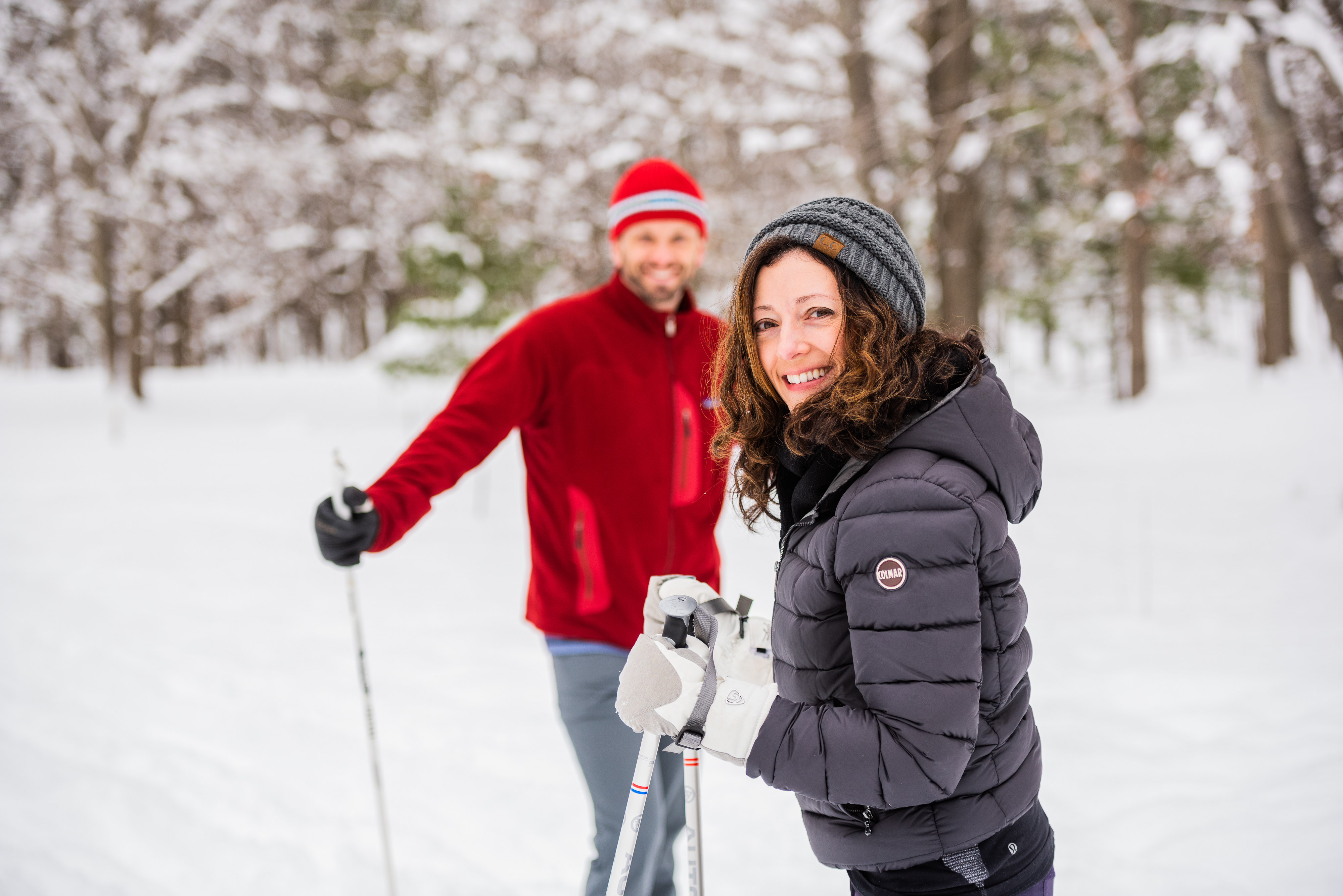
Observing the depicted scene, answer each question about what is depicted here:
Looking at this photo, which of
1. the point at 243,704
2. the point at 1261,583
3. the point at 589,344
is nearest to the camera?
the point at 589,344

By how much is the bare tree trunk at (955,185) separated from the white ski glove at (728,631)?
333 inches

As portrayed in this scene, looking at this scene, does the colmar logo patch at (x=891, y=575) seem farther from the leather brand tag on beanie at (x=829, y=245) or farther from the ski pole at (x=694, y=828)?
the ski pole at (x=694, y=828)

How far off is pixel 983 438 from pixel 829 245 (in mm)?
395

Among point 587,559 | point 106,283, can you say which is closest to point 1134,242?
point 587,559

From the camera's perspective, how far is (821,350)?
1.47 meters

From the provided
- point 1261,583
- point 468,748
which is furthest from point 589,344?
point 1261,583

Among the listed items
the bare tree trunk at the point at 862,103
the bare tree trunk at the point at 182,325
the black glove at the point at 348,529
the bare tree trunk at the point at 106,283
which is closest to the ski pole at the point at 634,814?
the black glove at the point at 348,529

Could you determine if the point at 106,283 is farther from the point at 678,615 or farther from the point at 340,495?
the point at 678,615

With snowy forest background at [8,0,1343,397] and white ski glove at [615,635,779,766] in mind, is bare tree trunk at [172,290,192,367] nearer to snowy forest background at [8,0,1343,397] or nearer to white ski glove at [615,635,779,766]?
snowy forest background at [8,0,1343,397]

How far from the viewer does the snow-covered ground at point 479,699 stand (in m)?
3.39

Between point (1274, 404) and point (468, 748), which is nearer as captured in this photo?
point (468, 748)

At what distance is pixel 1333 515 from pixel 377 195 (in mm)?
20959

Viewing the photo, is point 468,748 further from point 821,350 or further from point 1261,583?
point 1261,583

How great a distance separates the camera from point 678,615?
160 cm
